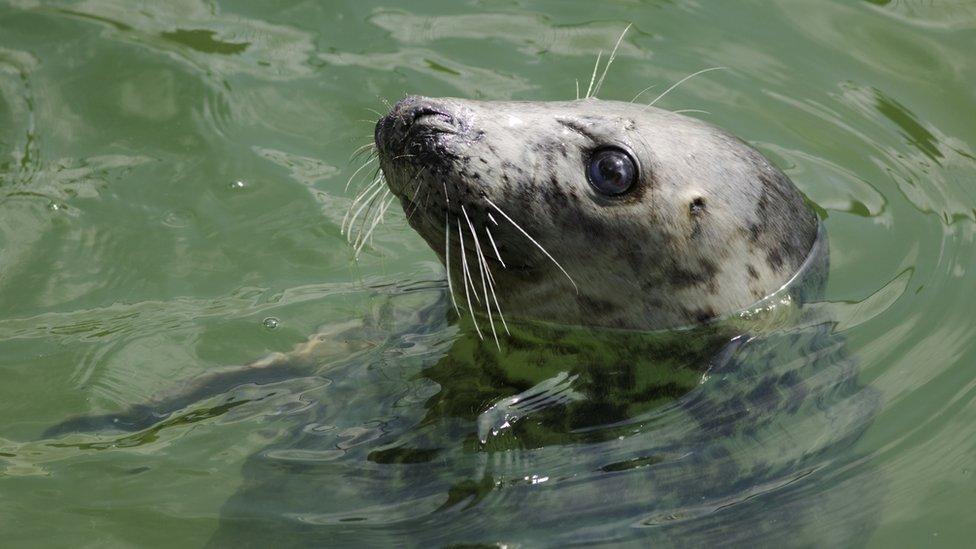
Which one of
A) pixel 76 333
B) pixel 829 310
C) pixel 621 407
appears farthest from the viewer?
pixel 76 333

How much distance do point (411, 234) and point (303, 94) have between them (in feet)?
3.62

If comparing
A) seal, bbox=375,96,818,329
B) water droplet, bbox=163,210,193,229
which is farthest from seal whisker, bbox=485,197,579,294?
water droplet, bbox=163,210,193,229

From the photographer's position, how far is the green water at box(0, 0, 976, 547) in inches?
159

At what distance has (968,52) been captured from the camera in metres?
6.59

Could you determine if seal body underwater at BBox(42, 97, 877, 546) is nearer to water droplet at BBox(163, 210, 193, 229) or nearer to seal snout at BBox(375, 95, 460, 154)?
seal snout at BBox(375, 95, 460, 154)

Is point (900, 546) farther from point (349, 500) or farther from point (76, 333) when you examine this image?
point (76, 333)

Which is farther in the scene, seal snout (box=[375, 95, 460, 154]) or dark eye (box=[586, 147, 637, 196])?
dark eye (box=[586, 147, 637, 196])

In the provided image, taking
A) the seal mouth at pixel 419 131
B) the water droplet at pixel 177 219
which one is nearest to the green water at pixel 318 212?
the water droplet at pixel 177 219

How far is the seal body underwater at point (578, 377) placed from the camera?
12.7ft

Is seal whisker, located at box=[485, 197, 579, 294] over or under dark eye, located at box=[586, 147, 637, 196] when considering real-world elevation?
under

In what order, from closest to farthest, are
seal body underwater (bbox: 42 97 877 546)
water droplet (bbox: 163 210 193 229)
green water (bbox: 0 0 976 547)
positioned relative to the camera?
seal body underwater (bbox: 42 97 877 546) < green water (bbox: 0 0 976 547) < water droplet (bbox: 163 210 193 229)

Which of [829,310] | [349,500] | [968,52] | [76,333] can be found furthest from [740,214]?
[968,52]

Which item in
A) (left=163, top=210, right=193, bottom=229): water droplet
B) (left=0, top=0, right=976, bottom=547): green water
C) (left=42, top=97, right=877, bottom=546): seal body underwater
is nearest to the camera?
(left=42, top=97, right=877, bottom=546): seal body underwater

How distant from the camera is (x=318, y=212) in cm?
571
